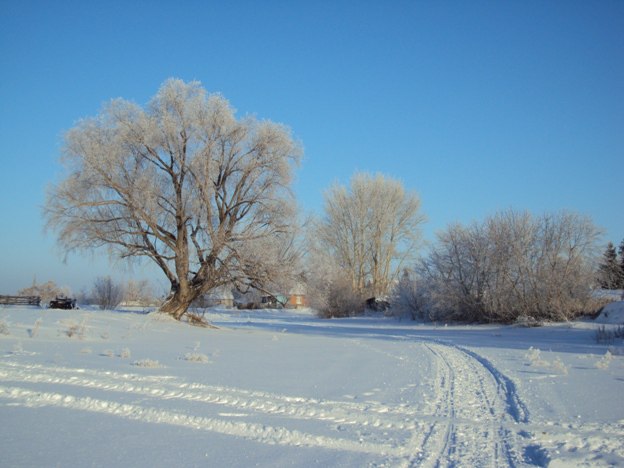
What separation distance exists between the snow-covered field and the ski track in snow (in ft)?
0.08

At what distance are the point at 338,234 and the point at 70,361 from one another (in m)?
43.7

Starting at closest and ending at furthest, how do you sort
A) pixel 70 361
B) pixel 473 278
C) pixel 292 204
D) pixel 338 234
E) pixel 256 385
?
pixel 256 385 → pixel 70 361 → pixel 292 204 → pixel 473 278 → pixel 338 234

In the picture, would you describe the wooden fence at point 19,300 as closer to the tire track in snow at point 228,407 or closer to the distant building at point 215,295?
the distant building at point 215,295

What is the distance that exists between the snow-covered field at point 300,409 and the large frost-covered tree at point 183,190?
30.5 feet

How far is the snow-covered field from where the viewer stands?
497cm

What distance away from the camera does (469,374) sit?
10.5 m

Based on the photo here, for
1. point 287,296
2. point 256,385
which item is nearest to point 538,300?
point 287,296

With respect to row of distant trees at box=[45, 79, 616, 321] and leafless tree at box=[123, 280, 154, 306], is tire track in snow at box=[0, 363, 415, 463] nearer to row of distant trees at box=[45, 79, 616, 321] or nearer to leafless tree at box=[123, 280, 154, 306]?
row of distant trees at box=[45, 79, 616, 321]

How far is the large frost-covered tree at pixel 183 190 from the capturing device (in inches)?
848

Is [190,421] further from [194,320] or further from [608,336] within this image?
[194,320]

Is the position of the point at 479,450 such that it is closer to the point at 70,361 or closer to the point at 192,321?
the point at 70,361

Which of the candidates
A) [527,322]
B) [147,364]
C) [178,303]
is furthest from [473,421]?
[527,322]

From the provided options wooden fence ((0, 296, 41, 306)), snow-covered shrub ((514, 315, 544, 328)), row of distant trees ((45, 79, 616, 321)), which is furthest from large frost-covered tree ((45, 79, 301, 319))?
wooden fence ((0, 296, 41, 306))

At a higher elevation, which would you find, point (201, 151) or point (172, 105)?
point (172, 105)
